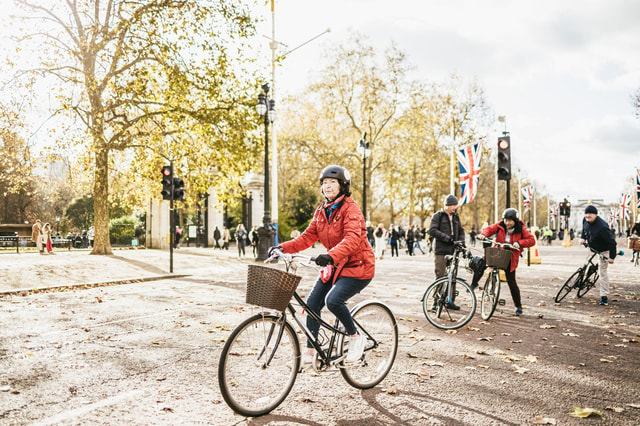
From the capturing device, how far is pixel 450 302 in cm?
736

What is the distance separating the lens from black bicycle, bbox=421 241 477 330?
7.29m

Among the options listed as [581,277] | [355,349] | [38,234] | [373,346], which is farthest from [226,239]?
[355,349]

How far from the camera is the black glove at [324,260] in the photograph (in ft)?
12.7

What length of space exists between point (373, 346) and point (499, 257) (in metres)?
4.09

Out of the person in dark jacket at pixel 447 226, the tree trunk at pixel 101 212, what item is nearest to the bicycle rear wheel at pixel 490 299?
the person in dark jacket at pixel 447 226

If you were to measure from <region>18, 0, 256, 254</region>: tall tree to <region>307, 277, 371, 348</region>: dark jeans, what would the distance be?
45.4ft

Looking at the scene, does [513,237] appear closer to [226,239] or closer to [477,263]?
[477,263]

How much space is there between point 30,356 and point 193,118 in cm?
1365

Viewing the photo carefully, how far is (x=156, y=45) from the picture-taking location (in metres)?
17.7

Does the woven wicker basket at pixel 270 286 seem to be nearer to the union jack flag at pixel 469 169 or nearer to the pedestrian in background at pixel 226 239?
the union jack flag at pixel 469 169

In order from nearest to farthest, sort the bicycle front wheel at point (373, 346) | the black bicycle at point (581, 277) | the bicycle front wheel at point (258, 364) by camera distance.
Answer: the bicycle front wheel at point (258, 364) < the bicycle front wheel at point (373, 346) < the black bicycle at point (581, 277)

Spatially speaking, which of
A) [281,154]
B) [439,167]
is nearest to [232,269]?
[281,154]

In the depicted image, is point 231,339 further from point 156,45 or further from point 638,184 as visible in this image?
point 638,184

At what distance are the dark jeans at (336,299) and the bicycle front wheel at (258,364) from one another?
0.97ft
